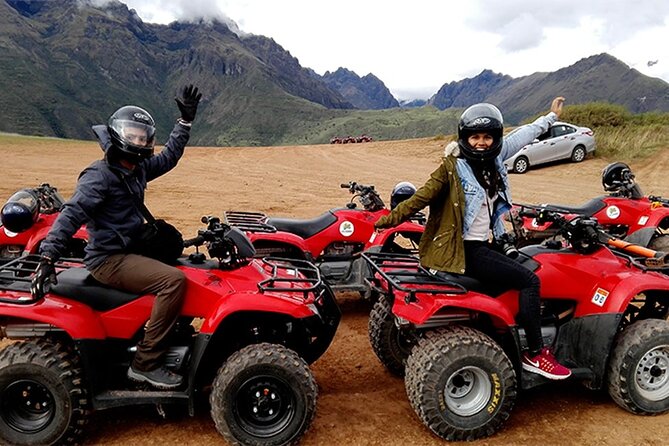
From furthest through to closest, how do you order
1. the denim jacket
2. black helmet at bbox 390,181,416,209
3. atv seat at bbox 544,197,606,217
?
atv seat at bbox 544,197,606,217
black helmet at bbox 390,181,416,209
the denim jacket

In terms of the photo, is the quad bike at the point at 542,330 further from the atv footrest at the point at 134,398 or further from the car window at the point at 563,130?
the car window at the point at 563,130

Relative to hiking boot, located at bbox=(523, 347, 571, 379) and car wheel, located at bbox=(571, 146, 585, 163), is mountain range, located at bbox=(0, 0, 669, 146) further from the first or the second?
hiking boot, located at bbox=(523, 347, 571, 379)

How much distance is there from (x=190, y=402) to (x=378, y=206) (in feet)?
14.0

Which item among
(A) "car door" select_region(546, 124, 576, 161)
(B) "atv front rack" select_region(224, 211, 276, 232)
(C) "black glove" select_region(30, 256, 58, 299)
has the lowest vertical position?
(B) "atv front rack" select_region(224, 211, 276, 232)

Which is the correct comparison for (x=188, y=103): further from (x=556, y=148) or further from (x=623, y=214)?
(x=556, y=148)

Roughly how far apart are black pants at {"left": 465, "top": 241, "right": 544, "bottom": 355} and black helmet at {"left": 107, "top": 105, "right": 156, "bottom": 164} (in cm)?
248

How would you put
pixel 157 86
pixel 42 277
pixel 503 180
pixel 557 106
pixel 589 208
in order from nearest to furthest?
pixel 42 277 → pixel 503 180 → pixel 557 106 → pixel 589 208 → pixel 157 86

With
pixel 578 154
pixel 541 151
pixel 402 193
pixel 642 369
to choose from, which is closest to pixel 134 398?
pixel 642 369

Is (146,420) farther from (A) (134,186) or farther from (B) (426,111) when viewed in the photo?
(B) (426,111)

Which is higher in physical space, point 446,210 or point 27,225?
point 446,210

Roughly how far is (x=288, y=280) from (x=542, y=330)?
217 cm

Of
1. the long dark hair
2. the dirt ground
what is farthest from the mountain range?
the long dark hair

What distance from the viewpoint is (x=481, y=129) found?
3.88 m

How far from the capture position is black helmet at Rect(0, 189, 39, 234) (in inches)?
248
